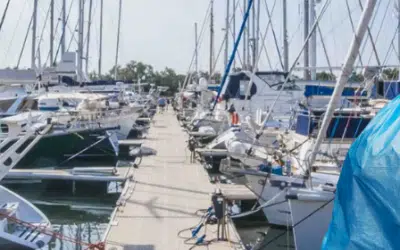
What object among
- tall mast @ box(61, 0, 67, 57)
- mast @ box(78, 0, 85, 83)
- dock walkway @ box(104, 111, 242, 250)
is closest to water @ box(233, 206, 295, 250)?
dock walkway @ box(104, 111, 242, 250)

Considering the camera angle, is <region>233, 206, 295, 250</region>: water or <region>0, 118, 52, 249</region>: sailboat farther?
<region>233, 206, 295, 250</region>: water

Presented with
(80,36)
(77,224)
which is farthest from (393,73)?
(80,36)

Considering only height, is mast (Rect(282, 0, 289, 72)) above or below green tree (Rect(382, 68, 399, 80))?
above

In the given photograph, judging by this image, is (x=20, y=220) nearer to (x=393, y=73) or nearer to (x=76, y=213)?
(x=76, y=213)

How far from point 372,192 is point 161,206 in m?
8.78

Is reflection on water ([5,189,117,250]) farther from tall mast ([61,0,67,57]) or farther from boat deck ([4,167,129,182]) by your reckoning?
tall mast ([61,0,67,57])

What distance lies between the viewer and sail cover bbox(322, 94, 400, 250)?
15.2 feet

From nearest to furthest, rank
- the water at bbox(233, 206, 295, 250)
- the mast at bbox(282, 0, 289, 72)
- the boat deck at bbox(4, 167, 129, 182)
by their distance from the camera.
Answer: the water at bbox(233, 206, 295, 250) → the boat deck at bbox(4, 167, 129, 182) → the mast at bbox(282, 0, 289, 72)

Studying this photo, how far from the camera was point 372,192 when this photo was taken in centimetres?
483

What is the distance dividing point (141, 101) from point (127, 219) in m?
30.7

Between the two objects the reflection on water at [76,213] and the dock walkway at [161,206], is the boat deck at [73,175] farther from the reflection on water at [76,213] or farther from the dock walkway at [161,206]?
the dock walkway at [161,206]

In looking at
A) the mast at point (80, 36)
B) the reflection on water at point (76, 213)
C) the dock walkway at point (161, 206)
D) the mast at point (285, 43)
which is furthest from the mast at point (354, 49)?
the mast at point (80, 36)

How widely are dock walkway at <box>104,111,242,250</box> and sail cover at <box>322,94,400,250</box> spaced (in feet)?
16.5

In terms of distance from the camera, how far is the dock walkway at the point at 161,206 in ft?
34.0
